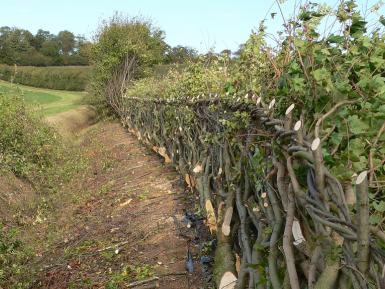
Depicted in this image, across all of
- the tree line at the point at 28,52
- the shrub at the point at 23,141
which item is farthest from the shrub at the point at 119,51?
the tree line at the point at 28,52

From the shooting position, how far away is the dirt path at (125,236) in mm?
5492

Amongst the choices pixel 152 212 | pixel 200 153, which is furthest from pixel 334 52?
pixel 152 212

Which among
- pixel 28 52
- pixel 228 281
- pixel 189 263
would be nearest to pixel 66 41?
pixel 28 52

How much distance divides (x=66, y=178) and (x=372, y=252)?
11.9 m

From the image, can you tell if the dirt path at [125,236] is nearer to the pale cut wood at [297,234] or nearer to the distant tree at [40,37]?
the pale cut wood at [297,234]

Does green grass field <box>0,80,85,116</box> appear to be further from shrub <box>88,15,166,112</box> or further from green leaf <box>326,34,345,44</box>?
green leaf <box>326,34,345,44</box>

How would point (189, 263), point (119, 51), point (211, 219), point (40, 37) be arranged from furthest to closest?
point (40, 37) → point (119, 51) → point (211, 219) → point (189, 263)

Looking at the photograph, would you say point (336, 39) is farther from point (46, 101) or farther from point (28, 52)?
point (28, 52)

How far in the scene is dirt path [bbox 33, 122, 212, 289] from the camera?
18.0 ft

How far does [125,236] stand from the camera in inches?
271

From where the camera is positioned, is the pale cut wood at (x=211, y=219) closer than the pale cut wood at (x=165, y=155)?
Yes

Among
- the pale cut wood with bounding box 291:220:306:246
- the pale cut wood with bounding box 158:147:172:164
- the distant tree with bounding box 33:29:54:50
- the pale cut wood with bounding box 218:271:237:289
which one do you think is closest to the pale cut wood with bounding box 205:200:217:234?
the pale cut wood with bounding box 218:271:237:289

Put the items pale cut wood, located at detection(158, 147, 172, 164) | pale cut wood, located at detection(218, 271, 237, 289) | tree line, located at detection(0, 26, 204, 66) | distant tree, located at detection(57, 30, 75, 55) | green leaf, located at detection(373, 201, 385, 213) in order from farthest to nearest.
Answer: distant tree, located at detection(57, 30, 75, 55) → tree line, located at detection(0, 26, 204, 66) → pale cut wood, located at detection(158, 147, 172, 164) → pale cut wood, located at detection(218, 271, 237, 289) → green leaf, located at detection(373, 201, 385, 213)

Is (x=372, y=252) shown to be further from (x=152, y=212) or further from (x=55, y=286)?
(x=152, y=212)
